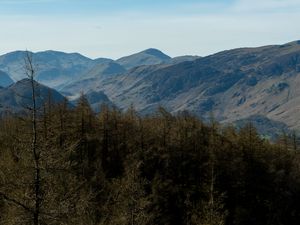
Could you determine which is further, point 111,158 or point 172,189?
point 111,158

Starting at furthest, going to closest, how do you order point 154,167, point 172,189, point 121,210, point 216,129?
point 216,129
point 154,167
point 172,189
point 121,210

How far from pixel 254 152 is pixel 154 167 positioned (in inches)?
1037

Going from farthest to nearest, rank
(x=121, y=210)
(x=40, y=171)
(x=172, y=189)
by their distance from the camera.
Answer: (x=172, y=189) < (x=121, y=210) < (x=40, y=171)

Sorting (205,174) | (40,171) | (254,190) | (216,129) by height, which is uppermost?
(40,171)

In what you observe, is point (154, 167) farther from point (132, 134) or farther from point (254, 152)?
point (254, 152)

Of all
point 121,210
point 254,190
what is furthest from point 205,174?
point 121,210

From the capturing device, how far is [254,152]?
4427 inches

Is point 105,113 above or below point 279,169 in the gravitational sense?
above

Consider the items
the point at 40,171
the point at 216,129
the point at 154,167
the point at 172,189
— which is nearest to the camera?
the point at 40,171

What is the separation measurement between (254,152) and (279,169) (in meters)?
12.4

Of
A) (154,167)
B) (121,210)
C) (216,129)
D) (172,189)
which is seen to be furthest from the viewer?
(216,129)

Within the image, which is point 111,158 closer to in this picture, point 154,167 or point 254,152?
point 154,167

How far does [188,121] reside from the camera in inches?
4783

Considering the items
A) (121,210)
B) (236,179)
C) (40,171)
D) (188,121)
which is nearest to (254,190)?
(236,179)
